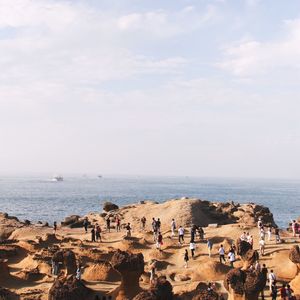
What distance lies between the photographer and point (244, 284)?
21.9m

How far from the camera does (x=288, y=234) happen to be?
40.7 metres

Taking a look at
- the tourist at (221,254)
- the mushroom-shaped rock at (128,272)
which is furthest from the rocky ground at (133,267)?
the tourist at (221,254)

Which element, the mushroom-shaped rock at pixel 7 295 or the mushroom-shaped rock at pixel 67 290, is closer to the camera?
the mushroom-shaped rock at pixel 67 290

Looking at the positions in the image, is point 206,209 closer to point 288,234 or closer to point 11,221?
point 288,234

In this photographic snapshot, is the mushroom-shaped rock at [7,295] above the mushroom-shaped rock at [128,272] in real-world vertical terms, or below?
below

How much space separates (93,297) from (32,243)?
56.0 ft

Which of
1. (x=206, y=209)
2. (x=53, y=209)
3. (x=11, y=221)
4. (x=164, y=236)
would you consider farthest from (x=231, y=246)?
(x=53, y=209)

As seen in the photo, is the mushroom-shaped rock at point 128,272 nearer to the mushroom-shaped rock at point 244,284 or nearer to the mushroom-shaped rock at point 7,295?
the mushroom-shaped rock at point 244,284

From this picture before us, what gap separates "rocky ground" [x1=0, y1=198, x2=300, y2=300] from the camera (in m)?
22.0

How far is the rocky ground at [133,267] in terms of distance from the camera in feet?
72.2

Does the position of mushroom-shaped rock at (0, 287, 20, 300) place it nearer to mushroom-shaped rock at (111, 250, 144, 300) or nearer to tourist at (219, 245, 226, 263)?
mushroom-shaped rock at (111, 250, 144, 300)

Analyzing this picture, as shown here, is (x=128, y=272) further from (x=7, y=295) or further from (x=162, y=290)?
(x=7, y=295)

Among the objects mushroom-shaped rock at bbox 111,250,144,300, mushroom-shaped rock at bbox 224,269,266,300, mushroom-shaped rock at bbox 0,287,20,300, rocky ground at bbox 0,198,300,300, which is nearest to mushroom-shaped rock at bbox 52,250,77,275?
rocky ground at bbox 0,198,300,300

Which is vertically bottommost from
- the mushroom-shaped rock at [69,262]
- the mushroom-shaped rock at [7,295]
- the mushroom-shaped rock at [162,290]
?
the mushroom-shaped rock at [7,295]
